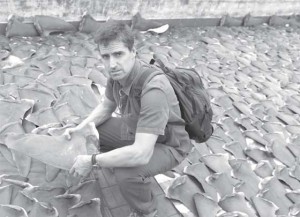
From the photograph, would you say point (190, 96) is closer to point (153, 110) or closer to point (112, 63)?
point (153, 110)

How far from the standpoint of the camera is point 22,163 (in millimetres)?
2176

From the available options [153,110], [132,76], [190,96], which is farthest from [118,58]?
[190,96]

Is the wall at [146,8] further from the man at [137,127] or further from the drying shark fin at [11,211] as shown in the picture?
the drying shark fin at [11,211]

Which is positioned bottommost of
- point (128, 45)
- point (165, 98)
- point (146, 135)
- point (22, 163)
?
point (22, 163)

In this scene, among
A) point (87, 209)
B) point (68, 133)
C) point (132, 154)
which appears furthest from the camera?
point (68, 133)

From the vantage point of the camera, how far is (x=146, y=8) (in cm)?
536

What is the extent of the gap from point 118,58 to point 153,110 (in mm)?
352

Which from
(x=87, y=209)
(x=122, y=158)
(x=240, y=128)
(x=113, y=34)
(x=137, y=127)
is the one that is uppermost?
(x=113, y=34)

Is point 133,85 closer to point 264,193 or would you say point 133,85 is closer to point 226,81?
point 264,193

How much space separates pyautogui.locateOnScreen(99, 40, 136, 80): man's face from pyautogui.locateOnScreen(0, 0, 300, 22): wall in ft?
9.64

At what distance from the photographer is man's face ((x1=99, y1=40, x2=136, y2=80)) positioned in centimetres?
183

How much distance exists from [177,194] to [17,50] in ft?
8.30

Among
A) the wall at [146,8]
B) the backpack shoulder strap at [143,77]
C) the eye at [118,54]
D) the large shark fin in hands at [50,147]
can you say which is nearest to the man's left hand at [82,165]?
the large shark fin in hands at [50,147]

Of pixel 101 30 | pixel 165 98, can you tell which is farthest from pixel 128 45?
pixel 165 98
